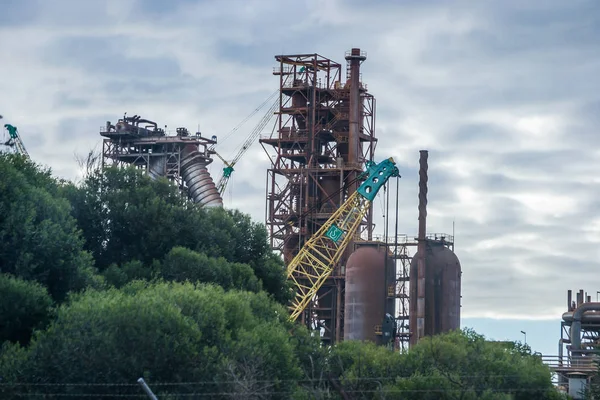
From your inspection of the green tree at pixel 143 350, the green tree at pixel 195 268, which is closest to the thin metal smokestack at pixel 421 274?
the green tree at pixel 195 268

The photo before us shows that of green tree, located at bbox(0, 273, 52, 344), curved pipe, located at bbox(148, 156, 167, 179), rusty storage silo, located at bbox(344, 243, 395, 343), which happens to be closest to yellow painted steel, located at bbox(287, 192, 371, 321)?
rusty storage silo, located at bbox(344, 243, 395, 343)

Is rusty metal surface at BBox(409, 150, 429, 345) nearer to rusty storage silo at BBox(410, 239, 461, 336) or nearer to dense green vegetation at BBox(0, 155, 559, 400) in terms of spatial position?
rusty storage silo at BBox(410, 239, 461, 336)

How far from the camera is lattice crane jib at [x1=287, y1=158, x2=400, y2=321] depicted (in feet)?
289

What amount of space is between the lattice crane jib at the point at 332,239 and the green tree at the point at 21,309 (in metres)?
41.5

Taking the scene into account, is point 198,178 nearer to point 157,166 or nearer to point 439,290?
point 157,166

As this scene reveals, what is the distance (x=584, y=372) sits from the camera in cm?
7319

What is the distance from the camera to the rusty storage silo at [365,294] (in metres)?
80.5

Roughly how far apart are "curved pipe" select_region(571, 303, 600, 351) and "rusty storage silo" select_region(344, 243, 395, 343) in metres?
15.2

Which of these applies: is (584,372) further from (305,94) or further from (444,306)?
(305,94)

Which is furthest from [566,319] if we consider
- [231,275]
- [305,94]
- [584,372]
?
[231,275]

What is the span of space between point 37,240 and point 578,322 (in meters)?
48.7

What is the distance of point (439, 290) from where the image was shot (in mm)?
76062

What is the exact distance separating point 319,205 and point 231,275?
31.7 meters

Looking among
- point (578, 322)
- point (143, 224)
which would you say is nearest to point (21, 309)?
point (143, 224)
